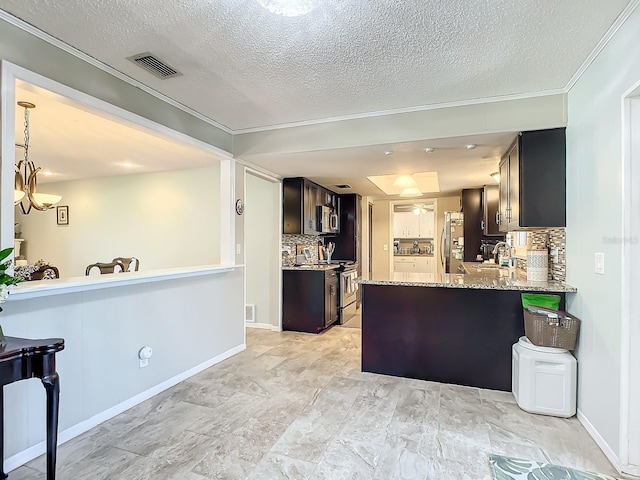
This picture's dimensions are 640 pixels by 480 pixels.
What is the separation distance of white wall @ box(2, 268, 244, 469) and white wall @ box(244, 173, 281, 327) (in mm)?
1423

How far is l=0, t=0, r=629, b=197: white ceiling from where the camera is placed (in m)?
1.89

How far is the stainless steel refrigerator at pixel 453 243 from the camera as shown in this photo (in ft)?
21.3

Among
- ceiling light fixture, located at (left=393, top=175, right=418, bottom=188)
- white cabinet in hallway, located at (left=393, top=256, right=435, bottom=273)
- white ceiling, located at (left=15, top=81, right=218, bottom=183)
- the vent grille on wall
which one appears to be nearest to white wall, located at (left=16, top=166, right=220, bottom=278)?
white ceiling, located at (left=15, top=81, right=218, bottom=183)

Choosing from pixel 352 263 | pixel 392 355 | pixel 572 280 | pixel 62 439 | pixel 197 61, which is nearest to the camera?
pixel 62 439

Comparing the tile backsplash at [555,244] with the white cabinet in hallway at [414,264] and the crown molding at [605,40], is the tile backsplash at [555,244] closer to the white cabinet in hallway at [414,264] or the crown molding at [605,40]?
the crown molding at [605,40]

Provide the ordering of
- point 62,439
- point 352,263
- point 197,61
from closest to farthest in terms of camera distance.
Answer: point 62,439 < point 197,61 < point 352,263

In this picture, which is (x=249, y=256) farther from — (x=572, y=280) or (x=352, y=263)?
(x=572, y=280)

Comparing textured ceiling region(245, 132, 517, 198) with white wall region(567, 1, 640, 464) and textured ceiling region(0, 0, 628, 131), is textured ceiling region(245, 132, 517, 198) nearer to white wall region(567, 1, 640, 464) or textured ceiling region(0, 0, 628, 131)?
textured ceiling region(0, 0, 628, 131)

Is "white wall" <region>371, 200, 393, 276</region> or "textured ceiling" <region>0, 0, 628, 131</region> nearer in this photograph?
"textured ceiling" <region>0, 0, 628, 131</region>

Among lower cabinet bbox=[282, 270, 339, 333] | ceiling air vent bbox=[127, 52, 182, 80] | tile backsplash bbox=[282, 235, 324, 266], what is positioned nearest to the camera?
ceiling air vent bbox=[127, 52, 182, 80]

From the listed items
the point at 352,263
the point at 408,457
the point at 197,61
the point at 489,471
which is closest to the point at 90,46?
the point at 197,61

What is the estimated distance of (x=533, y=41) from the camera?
7.10 feet

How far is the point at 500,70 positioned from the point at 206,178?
383 cm

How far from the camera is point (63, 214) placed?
6.12m
